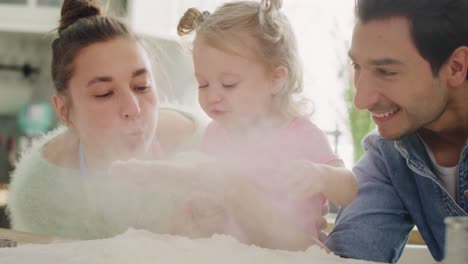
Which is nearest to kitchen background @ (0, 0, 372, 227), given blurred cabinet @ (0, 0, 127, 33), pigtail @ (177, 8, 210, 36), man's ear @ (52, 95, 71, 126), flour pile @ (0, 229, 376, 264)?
pigtail @ (177, 8, 210, 36)

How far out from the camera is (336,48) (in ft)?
3.93

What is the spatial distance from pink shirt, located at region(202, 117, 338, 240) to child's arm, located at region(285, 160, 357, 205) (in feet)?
0.12

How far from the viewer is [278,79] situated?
0.99 meters

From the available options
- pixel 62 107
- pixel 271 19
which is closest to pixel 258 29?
pixel 271 19

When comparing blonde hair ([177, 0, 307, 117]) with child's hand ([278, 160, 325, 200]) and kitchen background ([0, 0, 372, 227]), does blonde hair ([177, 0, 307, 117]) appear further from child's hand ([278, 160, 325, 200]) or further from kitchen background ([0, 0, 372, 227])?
child's hand ([278, 160, 325, 200])

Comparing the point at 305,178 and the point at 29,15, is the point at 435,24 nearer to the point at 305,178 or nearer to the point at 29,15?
the point at 305,178

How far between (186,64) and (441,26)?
46 centimetres

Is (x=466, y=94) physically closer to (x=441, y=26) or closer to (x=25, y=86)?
(x=441, y=26)

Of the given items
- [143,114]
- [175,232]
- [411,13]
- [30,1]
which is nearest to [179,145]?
[143,114]

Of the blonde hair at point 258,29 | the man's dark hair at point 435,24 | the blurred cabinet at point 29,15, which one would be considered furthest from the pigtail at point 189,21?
the blurred cabinet at point 29,15

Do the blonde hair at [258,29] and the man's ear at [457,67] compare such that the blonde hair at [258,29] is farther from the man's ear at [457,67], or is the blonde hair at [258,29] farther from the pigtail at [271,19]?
the man's ear at [457,67]

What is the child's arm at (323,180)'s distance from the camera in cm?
82

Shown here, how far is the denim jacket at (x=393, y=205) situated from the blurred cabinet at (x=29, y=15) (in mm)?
1117

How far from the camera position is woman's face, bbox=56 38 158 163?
1.09m
